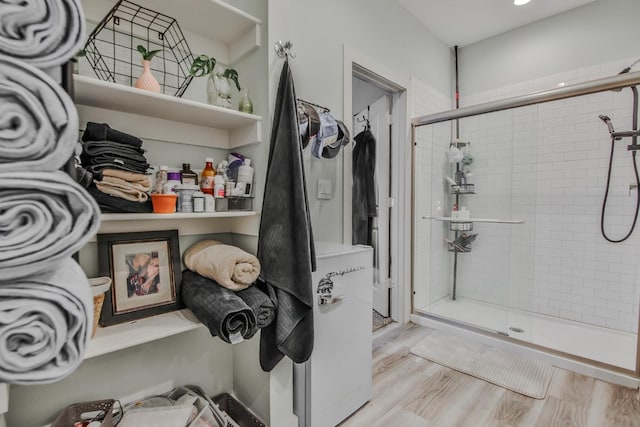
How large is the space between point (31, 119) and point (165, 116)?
43.4 inches

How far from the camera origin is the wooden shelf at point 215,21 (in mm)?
1187

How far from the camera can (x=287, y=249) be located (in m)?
1.21

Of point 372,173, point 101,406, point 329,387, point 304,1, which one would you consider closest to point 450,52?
point 372,173

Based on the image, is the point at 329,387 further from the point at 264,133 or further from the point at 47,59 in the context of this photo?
the point at 47,59

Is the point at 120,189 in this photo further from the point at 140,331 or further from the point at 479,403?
the point at 479,403

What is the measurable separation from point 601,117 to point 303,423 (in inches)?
121

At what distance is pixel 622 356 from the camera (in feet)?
6.69

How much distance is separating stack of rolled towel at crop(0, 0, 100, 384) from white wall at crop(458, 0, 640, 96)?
140 inches

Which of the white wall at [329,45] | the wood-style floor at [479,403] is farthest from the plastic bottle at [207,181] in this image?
the wood-style floor at [479,403]

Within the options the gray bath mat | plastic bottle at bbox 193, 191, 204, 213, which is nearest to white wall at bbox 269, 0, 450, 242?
plastic bottle at bbox 193, 191, 204, 213

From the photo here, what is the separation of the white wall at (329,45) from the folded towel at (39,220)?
116 cm

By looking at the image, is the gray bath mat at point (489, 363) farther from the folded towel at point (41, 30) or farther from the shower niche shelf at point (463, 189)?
the folded towel at point (41, 30)

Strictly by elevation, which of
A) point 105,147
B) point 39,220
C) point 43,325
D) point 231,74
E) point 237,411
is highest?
point 231,74

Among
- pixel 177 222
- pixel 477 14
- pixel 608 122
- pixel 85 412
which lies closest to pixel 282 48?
pixel 177 222
